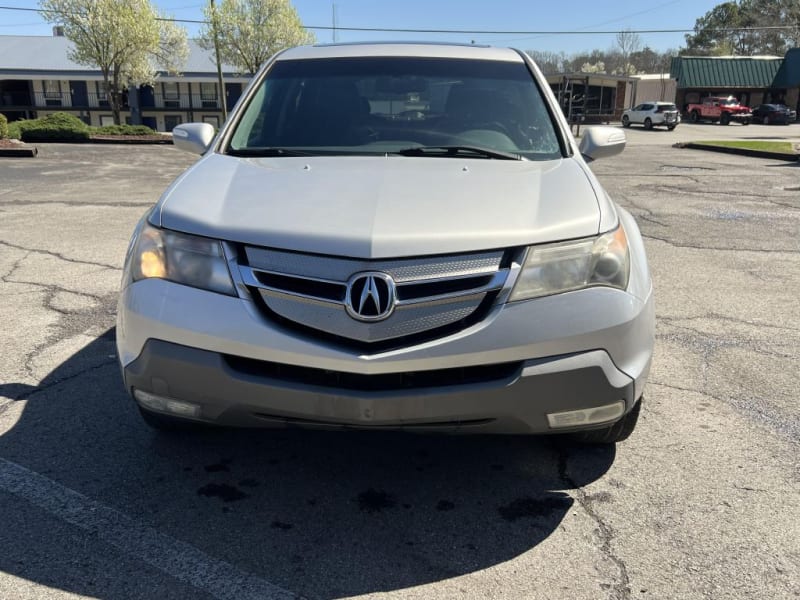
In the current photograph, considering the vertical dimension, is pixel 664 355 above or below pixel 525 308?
below

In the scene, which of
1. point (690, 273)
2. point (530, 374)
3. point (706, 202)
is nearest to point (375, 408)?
point (530, 374)

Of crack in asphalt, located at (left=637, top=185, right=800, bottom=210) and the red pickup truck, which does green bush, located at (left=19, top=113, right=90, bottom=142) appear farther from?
the red pickup truck

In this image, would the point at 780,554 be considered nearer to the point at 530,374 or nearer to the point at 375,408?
the point at 530,374

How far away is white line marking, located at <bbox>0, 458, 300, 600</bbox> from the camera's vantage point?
7.38 ft

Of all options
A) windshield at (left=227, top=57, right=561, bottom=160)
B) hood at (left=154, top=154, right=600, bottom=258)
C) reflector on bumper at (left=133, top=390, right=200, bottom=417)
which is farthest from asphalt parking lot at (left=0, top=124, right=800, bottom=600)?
windshield at (left=227, top=57, right=561, bottom=160)

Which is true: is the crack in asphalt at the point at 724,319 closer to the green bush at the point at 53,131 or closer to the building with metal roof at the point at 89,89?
the green bush at the point at 53,131

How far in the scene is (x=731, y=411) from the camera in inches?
142

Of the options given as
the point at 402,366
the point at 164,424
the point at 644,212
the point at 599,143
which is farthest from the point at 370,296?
the point at 644,212

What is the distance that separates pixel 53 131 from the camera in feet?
84.4

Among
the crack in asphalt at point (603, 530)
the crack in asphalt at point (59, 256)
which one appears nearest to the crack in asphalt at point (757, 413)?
the crack in asphalt at point (603, 530)

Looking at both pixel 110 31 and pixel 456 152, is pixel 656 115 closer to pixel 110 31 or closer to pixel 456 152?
pixel 110 31

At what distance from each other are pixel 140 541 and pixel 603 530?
67.0 inches

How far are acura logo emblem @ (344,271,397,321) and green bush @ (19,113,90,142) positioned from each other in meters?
27.2

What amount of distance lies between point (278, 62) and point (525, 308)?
103 inches
